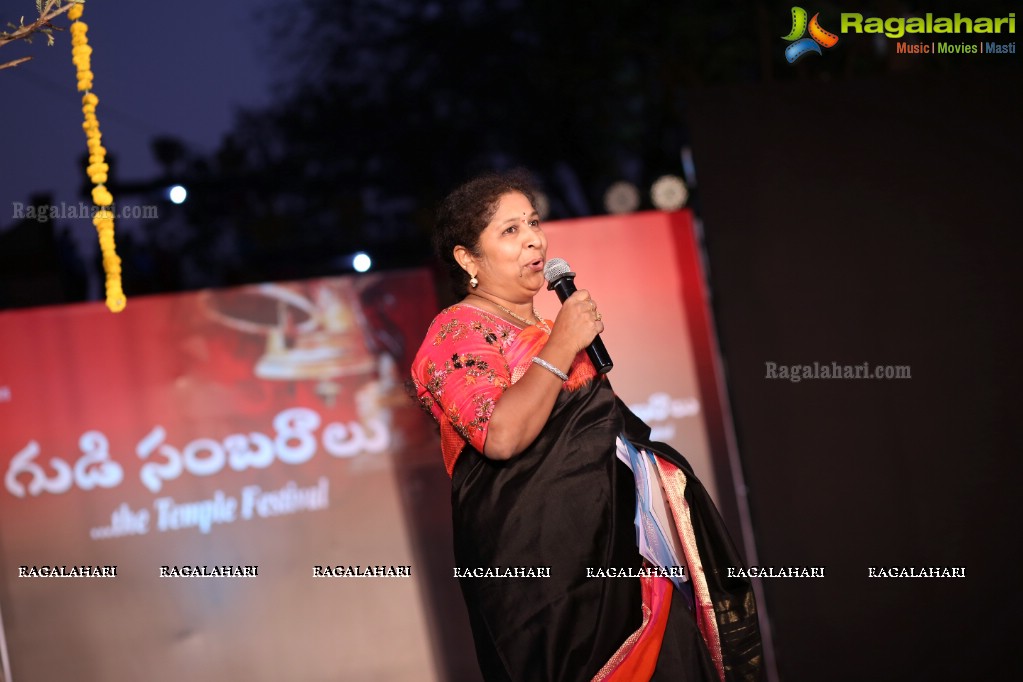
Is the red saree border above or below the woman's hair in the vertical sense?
below

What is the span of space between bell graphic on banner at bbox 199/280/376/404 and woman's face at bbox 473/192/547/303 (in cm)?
240

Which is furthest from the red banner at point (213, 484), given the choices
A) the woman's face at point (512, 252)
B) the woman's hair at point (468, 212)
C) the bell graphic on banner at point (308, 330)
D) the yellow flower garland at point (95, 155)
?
the woman's face at point (512, 252)

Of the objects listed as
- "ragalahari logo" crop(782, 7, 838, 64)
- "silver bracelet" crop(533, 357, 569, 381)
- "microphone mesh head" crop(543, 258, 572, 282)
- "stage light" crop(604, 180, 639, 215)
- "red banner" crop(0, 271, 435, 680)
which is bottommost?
"red banner" crop(0, 271, 435, 680)

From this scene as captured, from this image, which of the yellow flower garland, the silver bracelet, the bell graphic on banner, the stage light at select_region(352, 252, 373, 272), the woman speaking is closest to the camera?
the silver bracelet

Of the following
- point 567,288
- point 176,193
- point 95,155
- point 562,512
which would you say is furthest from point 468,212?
point 176,193

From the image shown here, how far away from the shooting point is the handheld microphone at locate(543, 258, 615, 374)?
2102 millimetres

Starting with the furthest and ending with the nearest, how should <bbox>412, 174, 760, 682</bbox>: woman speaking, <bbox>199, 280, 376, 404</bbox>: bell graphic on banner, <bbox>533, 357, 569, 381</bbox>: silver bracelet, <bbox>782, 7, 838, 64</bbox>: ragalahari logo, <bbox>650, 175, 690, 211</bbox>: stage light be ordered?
<bbox>650, 175, 690, 211</bbox>: stage light → <bbox>199, 280, 376, 404</bbox>: bell graphic on banner → <bbox>782, 7, 838, 64</bbox>: ragalahari logo → <bbox>412, 174, 760, 682</bbox>: woman speaking → <bbox>533, 357, 569, 381</bbox>: silver bracelet

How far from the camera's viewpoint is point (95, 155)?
264 cm

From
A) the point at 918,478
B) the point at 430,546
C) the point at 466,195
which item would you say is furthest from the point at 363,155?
the point at 466,195

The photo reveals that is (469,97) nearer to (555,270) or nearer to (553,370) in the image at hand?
(555,270)

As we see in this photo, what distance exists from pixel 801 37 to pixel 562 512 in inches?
116

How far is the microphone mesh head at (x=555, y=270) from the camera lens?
7.39 ft

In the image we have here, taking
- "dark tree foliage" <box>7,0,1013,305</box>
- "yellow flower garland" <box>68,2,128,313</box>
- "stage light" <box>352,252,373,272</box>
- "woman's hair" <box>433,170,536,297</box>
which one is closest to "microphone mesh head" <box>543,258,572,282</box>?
"woman's hair" <box>433,170,536,297</box>

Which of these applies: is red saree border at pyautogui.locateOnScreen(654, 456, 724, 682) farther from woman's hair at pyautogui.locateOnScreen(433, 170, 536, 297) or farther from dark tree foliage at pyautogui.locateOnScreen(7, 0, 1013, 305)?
dark tree foliage at pyautogui.locateOnScreen(7, 0, 1013, 305)
